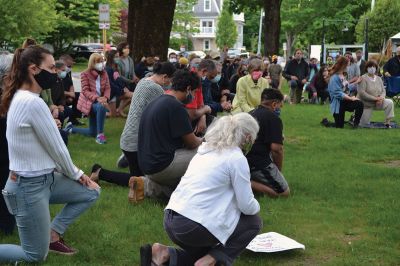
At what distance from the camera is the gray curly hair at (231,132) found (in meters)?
4.70

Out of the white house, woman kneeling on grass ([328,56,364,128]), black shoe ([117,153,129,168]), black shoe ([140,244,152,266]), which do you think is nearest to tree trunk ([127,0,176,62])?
woman kneeling on grass ([328,56,364,128])

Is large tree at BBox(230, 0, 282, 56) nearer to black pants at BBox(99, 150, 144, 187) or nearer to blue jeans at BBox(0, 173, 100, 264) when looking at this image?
black pants at BBox(99, 150, 144, 187)

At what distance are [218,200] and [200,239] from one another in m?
0.31

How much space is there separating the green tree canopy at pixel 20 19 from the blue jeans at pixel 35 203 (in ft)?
139

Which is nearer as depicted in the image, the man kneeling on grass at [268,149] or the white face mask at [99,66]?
the man kneeling on grass at [268,149]

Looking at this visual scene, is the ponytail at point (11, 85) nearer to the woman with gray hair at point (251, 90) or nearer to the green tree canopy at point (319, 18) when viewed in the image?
the woman with gray hair at point (251, 90)

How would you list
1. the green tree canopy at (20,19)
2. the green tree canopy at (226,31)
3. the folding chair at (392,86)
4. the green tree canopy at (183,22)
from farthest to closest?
the green tree canopy at (226,31)
the green tree canopy at (183,22)
the green tree canopy at (20,19)
the folding chair at (392,86)

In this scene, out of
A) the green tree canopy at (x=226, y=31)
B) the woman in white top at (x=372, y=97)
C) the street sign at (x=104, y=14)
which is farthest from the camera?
the green tree canopy at (x=226, y=31)

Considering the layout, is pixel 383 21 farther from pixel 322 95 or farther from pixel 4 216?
pixel 4 216

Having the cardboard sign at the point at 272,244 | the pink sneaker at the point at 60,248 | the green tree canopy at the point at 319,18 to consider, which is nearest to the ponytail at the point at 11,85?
the pink sneaker at the point at 60,248

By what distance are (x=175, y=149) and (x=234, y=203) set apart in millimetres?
2365

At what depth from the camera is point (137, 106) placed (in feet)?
25.6

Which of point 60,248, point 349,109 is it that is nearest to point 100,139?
point 349,109

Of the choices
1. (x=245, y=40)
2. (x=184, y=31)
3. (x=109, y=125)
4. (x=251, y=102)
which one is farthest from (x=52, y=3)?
(x=245, y=40)
